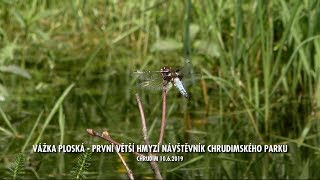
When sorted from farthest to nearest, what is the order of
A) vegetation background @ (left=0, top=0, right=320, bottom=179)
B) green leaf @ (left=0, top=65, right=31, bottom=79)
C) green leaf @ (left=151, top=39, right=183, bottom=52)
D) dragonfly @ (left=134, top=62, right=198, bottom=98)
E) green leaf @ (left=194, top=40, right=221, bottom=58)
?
green leaf @ (left=151, top=39, right=183, bottom=52) < green leaf @ (left=194, top=40, right=221, bottom=58) < green leaf @ (left=0, top=65, right=31, bottom=79) < vegetation background @ (left=0, top=0, right=320, bottom=179) < dragonfly @ (left=134, top=62, right=198, bottom=98)

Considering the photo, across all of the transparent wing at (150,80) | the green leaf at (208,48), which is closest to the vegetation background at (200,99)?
the green leaf at (208,48)

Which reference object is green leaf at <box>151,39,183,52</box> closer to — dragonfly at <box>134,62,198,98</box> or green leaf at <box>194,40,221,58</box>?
green leaf at <box>194,40,221,58</box>

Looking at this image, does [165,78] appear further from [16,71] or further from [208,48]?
[208,48]

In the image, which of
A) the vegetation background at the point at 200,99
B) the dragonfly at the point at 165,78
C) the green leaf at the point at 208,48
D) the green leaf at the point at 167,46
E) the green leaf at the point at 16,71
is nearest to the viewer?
the dragonfly at the point at 165,78

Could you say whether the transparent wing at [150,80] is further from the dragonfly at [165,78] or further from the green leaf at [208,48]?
the green leaf at [208,48]

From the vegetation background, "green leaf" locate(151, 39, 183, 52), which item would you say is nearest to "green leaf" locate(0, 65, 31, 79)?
the vegetation background
